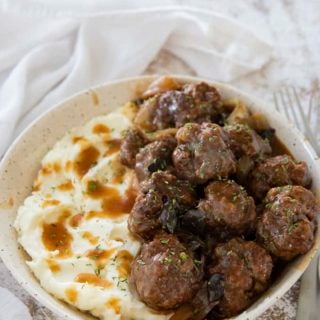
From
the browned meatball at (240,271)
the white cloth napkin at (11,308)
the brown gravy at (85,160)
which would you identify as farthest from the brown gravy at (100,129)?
the browned meatball at (240,271)

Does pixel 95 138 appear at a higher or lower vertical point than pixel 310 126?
higher

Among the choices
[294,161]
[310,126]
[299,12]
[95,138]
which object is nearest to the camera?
[294,161]

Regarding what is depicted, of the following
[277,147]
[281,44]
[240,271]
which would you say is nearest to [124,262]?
[240,271]

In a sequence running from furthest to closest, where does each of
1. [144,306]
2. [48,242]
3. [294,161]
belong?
1. [294,161]
2. [48,242]
3. [144,306]

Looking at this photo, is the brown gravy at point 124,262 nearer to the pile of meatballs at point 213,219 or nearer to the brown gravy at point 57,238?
the pile of meatballs at point 213,219

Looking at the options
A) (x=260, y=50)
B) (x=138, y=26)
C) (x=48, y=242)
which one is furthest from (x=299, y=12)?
(x=48, y=242)

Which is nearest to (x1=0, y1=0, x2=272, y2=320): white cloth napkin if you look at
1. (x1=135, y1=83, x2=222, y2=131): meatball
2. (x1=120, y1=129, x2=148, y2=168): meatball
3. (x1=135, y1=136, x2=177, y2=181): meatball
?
(x1=135, y1=83, x2=222, y2=131): meatball

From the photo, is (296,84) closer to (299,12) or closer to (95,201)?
(299,12)

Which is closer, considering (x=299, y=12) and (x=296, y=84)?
(x=296, y=84)
